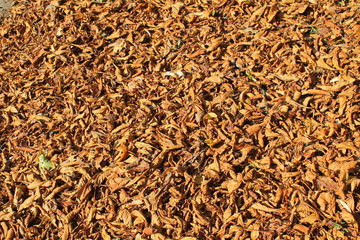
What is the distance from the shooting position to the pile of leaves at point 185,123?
97.7 inches

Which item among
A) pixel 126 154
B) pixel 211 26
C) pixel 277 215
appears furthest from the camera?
pixel 211 26

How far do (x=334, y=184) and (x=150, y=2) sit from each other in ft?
8.73

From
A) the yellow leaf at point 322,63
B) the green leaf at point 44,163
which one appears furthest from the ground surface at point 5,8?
the yellow leaf at point 322,63

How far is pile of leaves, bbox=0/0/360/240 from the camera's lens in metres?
2.48

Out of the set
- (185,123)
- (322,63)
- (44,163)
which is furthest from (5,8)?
(322,63)

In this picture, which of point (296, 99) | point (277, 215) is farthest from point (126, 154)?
point (296, 99)

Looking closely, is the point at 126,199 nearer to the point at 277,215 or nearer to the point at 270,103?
the point at 277,215

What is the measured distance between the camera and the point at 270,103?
2.96 metres

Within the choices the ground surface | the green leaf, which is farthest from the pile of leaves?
the ground surface

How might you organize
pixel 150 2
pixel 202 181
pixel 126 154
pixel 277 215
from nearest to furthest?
A: pixel 277 215 → pixel 202 181 → pixel 126 154 → pixel 150 2

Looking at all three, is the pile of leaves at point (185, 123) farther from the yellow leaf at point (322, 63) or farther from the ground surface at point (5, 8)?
the ground surface at point (5, 8)

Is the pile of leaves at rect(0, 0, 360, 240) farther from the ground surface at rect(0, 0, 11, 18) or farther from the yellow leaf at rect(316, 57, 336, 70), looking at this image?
the ground surface at rect(0, 0, 11, 18)

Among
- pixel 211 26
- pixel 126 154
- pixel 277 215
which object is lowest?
pixel 277 215

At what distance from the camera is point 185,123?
2.92 metres
